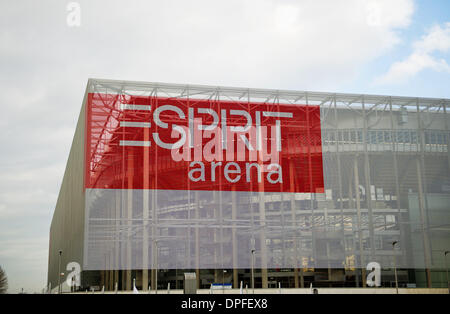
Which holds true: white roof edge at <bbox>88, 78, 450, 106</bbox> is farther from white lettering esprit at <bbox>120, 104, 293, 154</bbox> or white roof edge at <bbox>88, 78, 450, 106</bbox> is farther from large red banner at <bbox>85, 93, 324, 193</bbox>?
white lettering esprit at <bbox>120, 104, 293, 154</bbox>

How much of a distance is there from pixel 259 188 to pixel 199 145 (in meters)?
6.02

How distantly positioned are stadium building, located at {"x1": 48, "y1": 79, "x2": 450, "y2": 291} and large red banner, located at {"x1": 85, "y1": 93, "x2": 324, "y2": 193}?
9 centimetres

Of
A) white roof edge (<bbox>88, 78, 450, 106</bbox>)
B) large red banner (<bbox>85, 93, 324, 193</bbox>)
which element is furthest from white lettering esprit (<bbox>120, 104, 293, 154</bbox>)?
white roof edge (<bbox>88, 78, 450, 106</bbox>)

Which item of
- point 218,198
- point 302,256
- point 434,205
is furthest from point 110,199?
point 434,205

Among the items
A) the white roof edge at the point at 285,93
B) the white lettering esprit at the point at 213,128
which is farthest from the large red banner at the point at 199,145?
the white roof edge at the point at 285,93

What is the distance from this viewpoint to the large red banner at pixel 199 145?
40812 millimetres

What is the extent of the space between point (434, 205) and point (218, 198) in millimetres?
18720

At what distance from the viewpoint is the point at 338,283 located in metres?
43.5

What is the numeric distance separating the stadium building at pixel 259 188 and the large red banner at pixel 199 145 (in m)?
0.09

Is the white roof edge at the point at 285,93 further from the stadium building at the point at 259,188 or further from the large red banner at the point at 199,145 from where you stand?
the large red banner at the point at 199,145

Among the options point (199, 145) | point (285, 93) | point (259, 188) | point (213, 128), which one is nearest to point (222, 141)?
point (213, 128)

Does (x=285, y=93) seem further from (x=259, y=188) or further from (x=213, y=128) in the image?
(x=259, y=188)
